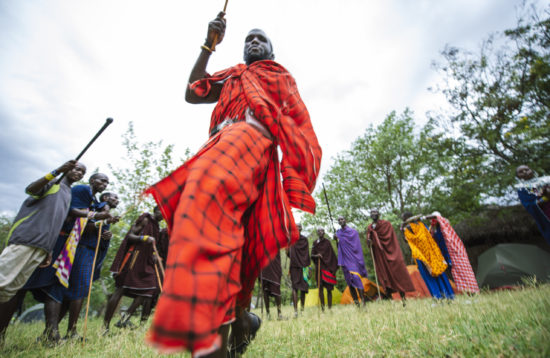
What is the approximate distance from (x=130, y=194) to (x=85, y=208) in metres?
12.1

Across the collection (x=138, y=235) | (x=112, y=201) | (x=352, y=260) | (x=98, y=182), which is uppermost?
(x=98, y=182)

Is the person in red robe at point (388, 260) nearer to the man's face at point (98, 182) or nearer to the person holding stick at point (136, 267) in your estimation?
the person holding stick at point (136, 267)

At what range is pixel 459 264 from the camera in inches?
205

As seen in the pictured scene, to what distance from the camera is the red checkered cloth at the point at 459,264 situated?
199 inches

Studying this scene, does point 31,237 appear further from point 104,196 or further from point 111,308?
point 104,196

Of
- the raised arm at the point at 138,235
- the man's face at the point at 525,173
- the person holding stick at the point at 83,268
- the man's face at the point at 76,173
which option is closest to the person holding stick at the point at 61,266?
the person holding stick at the point at 83,268

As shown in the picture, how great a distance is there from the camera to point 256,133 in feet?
4.66

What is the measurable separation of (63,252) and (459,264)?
22.0 ft

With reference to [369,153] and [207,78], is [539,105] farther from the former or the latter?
[207,78]

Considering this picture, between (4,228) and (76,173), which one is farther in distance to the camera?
(4,228)

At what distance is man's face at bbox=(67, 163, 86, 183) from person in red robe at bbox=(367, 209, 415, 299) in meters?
6.34

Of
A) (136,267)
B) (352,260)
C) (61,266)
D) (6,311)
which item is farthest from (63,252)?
(352,260)

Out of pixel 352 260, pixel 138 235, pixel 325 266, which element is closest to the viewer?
pixel 138 235

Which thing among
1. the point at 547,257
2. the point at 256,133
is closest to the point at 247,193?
the point at 256,133
